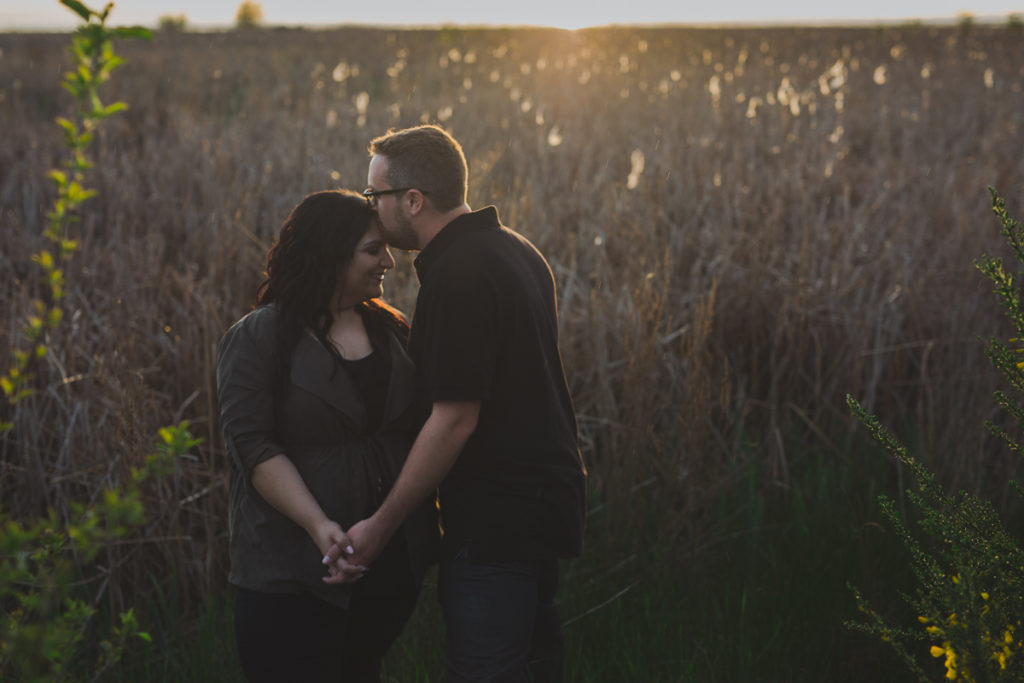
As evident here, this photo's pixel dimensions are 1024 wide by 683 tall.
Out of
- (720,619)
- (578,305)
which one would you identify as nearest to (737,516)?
(720,619)

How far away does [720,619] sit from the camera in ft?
10.8

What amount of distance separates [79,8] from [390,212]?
1331 mm

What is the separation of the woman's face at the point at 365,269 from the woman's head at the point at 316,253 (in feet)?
0.04

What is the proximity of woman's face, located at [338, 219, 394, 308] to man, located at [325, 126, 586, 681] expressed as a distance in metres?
0.04

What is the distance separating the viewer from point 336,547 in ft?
7.49

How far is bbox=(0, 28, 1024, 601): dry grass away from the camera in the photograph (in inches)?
151

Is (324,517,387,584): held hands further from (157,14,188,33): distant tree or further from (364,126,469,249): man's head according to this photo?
(157,14,188,33): distant tree

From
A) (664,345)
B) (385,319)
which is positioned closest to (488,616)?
(385,319)

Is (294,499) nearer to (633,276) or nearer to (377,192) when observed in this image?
(377,192)

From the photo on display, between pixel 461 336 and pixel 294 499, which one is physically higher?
pixel 461 336

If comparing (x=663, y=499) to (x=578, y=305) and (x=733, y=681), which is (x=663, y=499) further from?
(x=578, y=305)

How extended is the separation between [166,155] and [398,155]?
6.07 metres

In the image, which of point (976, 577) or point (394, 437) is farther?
point (394, 437)

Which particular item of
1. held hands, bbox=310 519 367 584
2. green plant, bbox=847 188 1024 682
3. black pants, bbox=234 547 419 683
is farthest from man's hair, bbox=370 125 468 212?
green plant, bbox=847 188 1024 682
